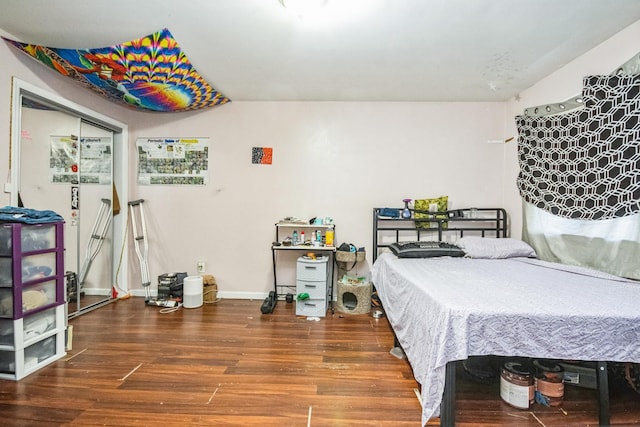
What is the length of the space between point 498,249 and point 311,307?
1.98m

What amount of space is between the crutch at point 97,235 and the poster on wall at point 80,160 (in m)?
0.32

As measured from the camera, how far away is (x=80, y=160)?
3.17 meters

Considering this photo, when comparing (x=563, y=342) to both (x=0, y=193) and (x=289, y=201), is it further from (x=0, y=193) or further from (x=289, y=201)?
(x=0, y=193)

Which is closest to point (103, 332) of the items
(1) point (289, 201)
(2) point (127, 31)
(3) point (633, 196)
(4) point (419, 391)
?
(1) point (289, 201)

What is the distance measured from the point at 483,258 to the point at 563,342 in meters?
1.61

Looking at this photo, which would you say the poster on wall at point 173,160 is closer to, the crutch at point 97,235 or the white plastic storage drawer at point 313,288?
the crutch at point 97,235

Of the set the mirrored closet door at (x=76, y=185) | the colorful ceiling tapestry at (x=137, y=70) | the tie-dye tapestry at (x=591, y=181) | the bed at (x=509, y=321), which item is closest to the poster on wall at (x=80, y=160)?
the mirrored closet door at (x=76, y=185)

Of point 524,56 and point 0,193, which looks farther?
point 524,56

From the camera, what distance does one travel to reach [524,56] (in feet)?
8.46

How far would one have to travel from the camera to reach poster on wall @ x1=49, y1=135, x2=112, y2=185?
2.89 metres

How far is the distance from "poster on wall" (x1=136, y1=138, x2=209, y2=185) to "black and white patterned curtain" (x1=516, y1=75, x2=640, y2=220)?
12.2ft

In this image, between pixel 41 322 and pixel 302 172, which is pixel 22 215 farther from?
pixel 302 172

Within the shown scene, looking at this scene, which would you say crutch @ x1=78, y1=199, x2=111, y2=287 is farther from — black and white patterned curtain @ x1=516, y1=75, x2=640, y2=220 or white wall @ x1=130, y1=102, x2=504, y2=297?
black and white patterned curtain @ x1=516, y1=75, x2=640, y2=220

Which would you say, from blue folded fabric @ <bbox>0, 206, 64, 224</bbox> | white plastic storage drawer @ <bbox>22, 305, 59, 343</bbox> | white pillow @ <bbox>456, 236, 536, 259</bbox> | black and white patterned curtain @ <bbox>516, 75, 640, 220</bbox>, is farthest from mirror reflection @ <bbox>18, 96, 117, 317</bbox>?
black and white patterned curtain @ <bbox>516, 75, 640, 220</bbox>
